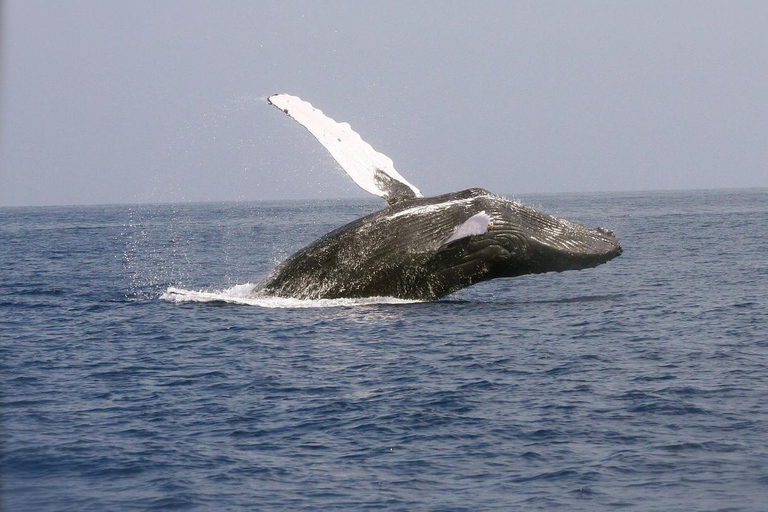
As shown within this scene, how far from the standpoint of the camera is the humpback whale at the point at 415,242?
43.8 feet

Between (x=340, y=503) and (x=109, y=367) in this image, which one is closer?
(x=340, y=503)

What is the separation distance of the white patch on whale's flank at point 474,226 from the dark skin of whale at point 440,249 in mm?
362

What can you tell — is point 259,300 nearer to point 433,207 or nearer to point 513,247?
point 433,207

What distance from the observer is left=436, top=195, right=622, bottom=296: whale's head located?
43.5 feet

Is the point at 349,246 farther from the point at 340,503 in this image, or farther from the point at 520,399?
the point at 340,503

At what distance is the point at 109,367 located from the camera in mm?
11008

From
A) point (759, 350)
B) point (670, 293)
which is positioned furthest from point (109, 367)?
point (670, 293)

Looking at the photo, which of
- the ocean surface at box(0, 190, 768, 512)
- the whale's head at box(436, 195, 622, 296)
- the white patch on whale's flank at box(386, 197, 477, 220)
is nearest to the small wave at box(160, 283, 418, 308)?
the ocean surface at box(0, 190, 768, 512)

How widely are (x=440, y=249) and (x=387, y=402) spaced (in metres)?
4.46

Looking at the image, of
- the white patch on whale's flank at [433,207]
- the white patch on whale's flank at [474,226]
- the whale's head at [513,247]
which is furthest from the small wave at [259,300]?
the white patch on whale's flank at [474,226]

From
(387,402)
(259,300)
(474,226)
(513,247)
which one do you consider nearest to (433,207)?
(474,226)

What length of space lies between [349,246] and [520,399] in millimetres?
5090

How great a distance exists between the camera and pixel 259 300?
585 inches

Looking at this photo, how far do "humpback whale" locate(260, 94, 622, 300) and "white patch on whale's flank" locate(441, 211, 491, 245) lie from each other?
3 cm
